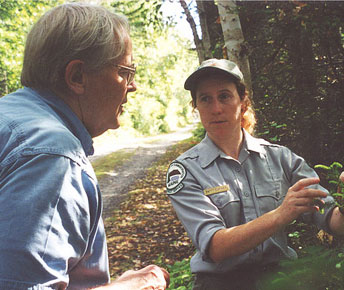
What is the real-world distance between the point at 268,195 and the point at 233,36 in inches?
101

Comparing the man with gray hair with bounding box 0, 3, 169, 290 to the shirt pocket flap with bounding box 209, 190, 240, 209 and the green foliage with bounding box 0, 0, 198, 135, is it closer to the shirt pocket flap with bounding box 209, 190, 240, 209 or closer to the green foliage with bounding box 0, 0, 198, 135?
the shirt pocket flap with bounding box 209, 190, 240, 209

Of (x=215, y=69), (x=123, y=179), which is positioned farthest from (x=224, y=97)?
(x=123, y=179)

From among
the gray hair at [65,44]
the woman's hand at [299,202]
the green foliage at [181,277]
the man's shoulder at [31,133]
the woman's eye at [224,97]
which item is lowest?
the green foliage at [181,277]

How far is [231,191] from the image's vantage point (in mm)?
2123

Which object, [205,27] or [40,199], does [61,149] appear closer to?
[40,199]

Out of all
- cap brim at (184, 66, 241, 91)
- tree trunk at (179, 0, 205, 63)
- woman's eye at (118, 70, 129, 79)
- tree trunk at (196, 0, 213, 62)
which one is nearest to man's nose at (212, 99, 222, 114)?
cap brim at (184, 66, 241, 91)

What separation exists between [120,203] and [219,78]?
7056 millimetres

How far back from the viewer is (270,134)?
4355 millimetres

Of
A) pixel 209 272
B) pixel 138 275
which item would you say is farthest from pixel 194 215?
pixel 138 275

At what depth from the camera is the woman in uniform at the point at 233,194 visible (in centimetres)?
177

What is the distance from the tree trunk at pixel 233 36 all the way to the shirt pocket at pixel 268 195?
2.21 m

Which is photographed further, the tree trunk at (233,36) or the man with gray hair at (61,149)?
the tree trunk at (233,36)

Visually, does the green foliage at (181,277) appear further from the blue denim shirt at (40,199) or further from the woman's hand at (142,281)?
the blue denim shirt at (40,199)

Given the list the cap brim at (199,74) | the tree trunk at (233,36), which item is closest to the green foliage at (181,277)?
the cap brim at (199,74)
